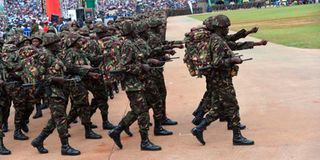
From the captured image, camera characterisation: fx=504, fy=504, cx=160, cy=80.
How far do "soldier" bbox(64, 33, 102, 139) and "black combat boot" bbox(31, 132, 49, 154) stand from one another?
0.87 metres

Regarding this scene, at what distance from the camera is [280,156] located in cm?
706

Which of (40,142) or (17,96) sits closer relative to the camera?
(40,142)

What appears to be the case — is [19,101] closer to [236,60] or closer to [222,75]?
[222,75]

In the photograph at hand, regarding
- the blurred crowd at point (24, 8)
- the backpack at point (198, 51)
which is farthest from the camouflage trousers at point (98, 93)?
the blurred crowd at point (24, 8)

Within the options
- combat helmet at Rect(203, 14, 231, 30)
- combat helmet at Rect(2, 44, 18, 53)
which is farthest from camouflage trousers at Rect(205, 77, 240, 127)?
combat helmet at Rect(2, 44, 18, 53)

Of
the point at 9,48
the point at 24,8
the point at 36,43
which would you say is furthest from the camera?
the point at 24,8

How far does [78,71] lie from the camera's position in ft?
27.2

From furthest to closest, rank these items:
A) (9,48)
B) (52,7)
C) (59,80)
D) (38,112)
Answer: (52,7)
(38,112)
(9,48)
(59,80)

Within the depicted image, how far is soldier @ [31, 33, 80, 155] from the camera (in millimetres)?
7559

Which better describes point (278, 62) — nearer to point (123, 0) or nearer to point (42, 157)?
point (42, 157)

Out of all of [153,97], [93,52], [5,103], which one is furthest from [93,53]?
[5,103]

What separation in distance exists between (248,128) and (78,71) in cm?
306

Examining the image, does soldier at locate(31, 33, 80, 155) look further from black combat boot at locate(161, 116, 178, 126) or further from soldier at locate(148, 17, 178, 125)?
black combat boot at locate(161, 116, 178, 126)

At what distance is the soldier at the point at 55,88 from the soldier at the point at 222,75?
2043 millimetres
